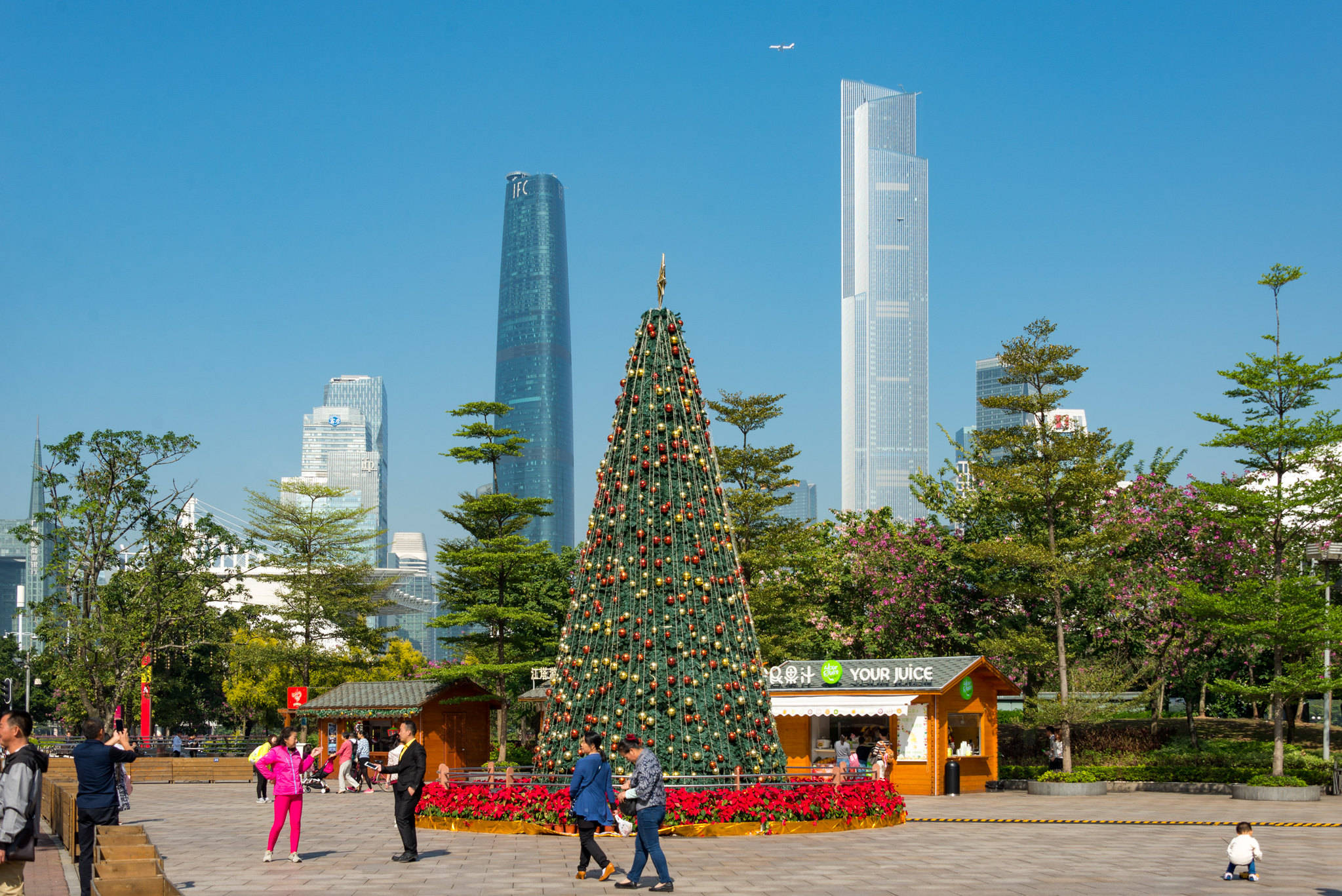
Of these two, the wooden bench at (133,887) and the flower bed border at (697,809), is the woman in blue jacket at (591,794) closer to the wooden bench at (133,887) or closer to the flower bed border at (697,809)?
the flower bed border at (697,809)

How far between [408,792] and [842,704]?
49.5 ft

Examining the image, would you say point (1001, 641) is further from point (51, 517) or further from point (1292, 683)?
point (51, 517)

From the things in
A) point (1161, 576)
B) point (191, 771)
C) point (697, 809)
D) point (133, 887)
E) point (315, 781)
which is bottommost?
point (191, 771)

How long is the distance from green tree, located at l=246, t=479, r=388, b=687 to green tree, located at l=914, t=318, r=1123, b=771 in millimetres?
22467

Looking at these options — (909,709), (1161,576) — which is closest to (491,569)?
(909,709)

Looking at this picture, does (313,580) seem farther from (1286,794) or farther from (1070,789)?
(1286,794)

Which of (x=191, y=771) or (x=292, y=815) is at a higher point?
(x=292, y=815)

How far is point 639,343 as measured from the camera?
1845cm

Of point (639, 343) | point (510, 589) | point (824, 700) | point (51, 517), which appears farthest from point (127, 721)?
point (639, 343)

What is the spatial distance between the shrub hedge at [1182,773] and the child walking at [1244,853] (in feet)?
50.2

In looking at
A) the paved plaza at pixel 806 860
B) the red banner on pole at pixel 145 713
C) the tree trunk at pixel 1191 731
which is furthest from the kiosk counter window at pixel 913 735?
the red banner on pole at pixel 145 713

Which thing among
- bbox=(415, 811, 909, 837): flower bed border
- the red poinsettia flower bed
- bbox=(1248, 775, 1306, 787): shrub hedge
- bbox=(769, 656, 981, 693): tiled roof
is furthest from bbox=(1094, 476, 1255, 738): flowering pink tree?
bbox=(415, 811, 909, 837): flower bed border

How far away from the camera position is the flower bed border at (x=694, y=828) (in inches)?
635

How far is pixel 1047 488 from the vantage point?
29938 mm
